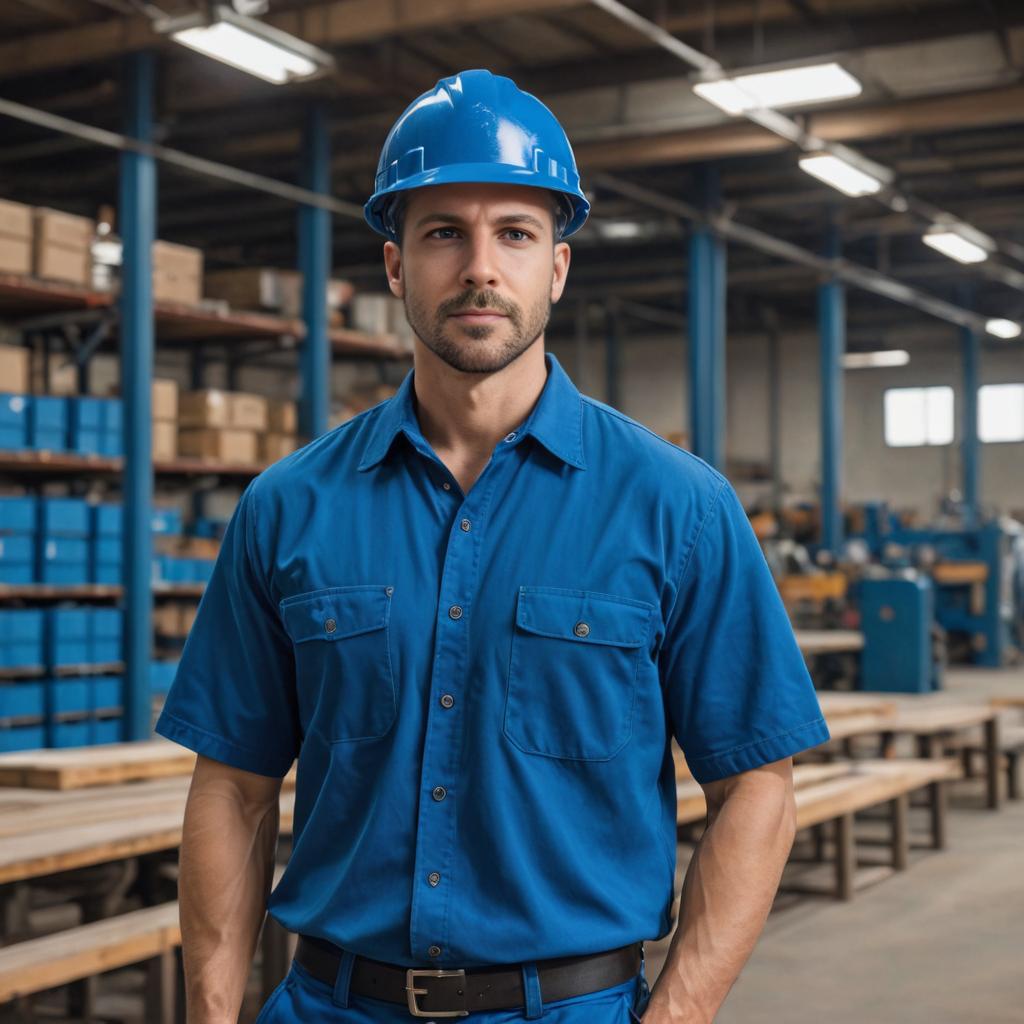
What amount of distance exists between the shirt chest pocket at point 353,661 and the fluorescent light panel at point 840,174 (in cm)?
1113

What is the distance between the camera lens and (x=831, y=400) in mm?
16875

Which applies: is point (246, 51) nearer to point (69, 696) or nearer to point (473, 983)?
point (69, 696)

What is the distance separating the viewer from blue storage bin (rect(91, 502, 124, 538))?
31.2 feet

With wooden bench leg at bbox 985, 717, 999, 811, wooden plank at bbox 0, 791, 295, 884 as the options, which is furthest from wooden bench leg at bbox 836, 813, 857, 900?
wooden plank at bbox 0, 791, 295, 884

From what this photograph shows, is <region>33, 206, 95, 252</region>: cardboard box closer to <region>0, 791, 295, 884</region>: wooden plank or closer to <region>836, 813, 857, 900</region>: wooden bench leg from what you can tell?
<region>0, 791, 295, 884</region>: wooden plank

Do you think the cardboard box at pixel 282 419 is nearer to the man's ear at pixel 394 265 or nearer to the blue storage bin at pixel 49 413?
Answer: the blue storage bin at pixel 49 413

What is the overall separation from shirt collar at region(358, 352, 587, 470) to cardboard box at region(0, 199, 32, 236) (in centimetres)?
752

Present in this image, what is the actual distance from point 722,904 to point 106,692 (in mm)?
8509

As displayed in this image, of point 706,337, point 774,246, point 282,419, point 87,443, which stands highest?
point 774,246

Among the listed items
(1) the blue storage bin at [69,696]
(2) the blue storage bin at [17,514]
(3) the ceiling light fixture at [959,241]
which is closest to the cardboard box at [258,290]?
(2) the blue storage bin at [17,514]

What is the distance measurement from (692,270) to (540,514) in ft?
42.2

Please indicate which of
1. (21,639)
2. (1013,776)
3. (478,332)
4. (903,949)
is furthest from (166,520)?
(478,332)

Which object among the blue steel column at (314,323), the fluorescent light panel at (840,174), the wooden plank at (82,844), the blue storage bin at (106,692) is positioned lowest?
the blue storage bin at (106,692)

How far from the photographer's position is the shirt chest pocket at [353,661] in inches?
66.7
